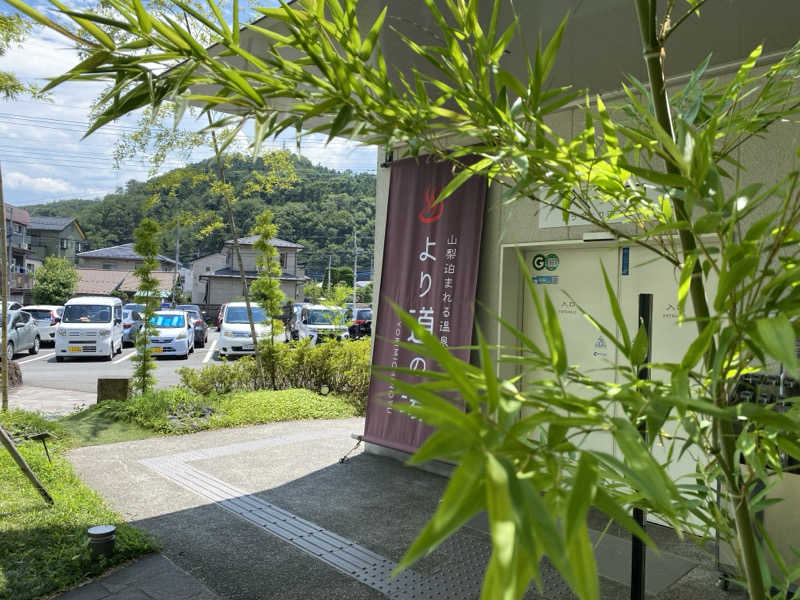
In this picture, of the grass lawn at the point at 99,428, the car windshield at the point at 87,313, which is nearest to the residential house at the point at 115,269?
the car windshield at the point at 87,313

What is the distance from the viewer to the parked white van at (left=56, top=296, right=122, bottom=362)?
14398mm

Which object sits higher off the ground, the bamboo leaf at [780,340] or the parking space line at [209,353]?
the bamboo leaf at [780,340]

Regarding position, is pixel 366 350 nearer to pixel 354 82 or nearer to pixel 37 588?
pixel 37 588

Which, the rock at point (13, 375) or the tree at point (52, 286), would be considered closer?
the rock at point (13, 375)

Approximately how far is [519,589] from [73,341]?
16.1 metres

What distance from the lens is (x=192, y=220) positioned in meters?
9.30

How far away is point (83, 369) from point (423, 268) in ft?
35.5

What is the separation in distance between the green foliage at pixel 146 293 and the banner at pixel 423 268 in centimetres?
369

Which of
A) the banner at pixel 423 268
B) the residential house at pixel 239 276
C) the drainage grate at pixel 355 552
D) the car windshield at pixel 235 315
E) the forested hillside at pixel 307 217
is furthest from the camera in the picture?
Result: the forested hillside at pixel 307 217

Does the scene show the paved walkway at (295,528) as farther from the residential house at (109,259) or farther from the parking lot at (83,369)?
the residential house at (109,259)

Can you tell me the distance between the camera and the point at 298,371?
30.1ft

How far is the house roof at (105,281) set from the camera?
1639 inches

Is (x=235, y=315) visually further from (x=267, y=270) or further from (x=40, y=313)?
(x=40, y=313)

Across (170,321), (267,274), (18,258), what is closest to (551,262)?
(267,274)
